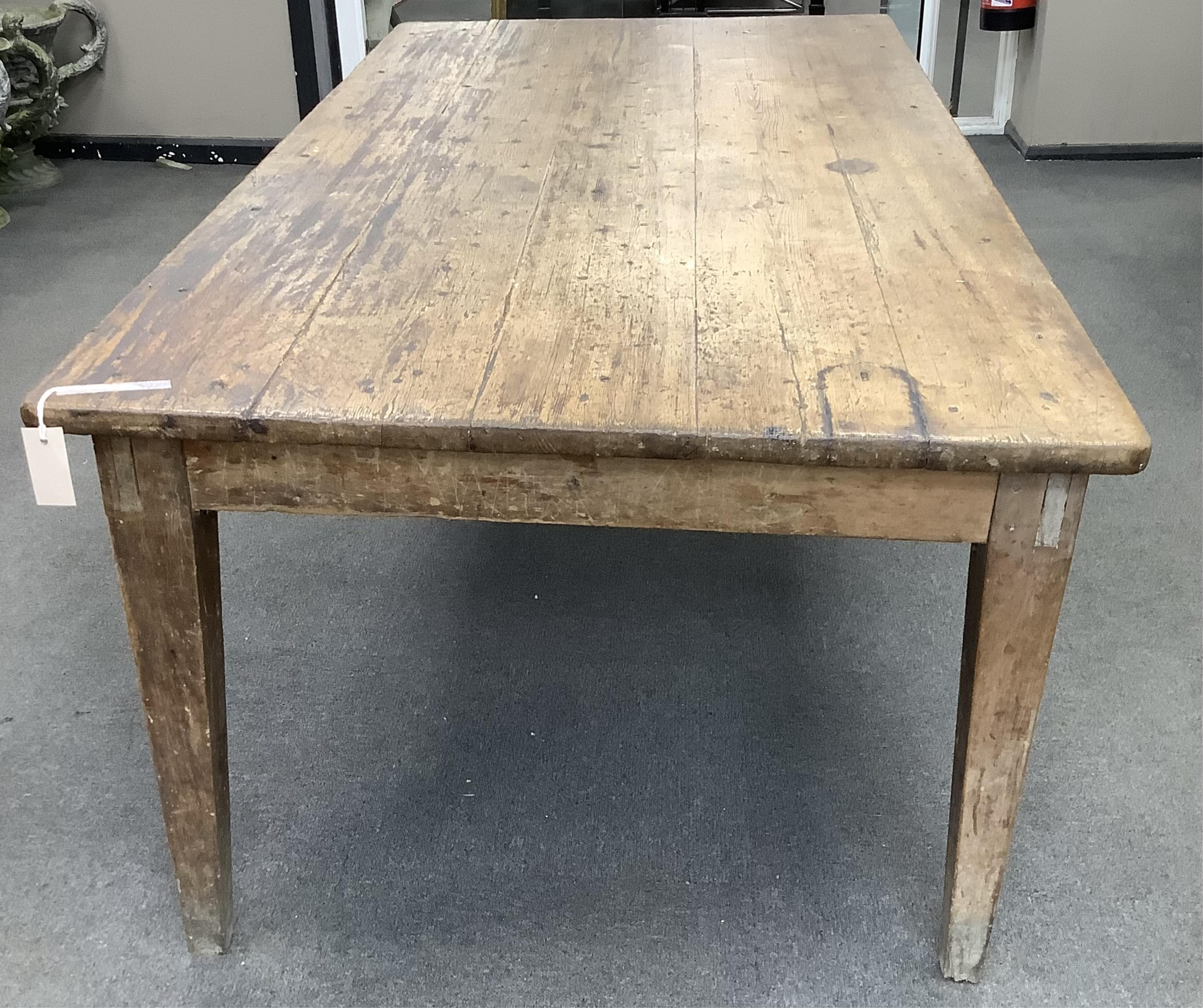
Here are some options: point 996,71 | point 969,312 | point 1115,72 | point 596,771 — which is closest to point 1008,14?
point 1115,72

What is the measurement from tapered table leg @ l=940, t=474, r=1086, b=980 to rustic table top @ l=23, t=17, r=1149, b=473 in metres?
0.06

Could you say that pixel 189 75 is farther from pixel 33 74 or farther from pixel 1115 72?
pixel 1115 72

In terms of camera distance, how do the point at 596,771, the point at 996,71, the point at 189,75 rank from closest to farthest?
the point at 596,771
the point at 189,75
the point at 996,71

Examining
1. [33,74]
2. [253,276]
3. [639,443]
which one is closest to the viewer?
[639,443]

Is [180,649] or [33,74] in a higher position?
[33,74]

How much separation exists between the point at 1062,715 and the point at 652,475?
0.78 meters

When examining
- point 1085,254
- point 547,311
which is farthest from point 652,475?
point 1085,254

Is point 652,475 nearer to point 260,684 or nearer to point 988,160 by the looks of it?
point 260,684

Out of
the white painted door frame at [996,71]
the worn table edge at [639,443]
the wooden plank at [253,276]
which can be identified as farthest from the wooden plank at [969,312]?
the white painted door frame at [996,71]

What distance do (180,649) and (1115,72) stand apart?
3.20 metres

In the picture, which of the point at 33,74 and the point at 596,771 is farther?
the point at 33,74

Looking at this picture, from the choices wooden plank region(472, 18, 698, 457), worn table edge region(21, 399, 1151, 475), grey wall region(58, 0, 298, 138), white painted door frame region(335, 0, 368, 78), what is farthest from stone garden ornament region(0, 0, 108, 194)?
worn table edge region(21, 399, 1151, 475)

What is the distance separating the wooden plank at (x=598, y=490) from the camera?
2.66 ft

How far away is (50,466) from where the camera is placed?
0.84m
